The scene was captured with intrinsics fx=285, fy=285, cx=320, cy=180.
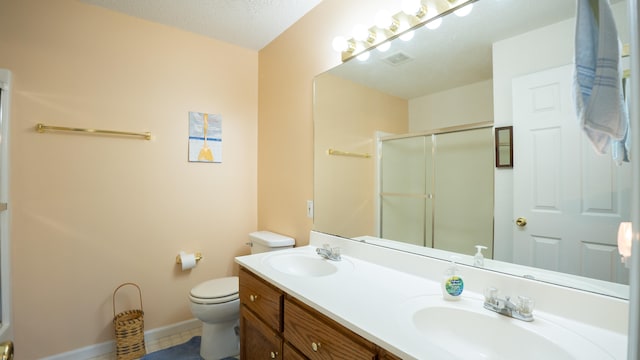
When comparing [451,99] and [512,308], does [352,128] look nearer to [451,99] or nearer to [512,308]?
[451,99]

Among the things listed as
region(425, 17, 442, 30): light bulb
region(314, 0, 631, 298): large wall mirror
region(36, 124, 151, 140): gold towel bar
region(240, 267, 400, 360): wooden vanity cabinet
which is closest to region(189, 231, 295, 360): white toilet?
region(240, 267, 400, 360): wooden vanity cabinet

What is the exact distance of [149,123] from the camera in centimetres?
207

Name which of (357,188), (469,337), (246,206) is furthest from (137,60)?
(469,337)

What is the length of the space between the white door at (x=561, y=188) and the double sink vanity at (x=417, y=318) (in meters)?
0.11

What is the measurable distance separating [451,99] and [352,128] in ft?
1.99

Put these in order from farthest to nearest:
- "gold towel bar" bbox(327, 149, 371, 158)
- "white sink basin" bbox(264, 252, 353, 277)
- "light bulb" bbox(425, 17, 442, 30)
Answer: "gold towel bar" bbox(327, 149, 371, 158)
"white sink basin" bbox(264, 252, 353, 277)
"light bulb" bbox(425, 17, 442, 30)

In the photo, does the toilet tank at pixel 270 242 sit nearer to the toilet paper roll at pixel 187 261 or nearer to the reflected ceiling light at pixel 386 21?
the toilet paper roll at pixel 187 261

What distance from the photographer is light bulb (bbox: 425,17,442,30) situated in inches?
47.5

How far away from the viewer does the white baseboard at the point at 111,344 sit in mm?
1817

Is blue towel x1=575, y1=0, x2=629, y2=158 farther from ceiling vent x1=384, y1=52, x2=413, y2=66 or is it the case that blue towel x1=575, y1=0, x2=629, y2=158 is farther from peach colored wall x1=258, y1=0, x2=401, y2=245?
peach colored wall x1=258, y1=0, x2=401, y2=245

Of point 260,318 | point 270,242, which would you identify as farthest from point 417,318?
point 270,242

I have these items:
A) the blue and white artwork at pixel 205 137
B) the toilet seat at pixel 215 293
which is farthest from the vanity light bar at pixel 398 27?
the toilet seat at pixel 215 293

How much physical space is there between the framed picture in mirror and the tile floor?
230 centimetres

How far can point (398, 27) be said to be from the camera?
1.35 m
